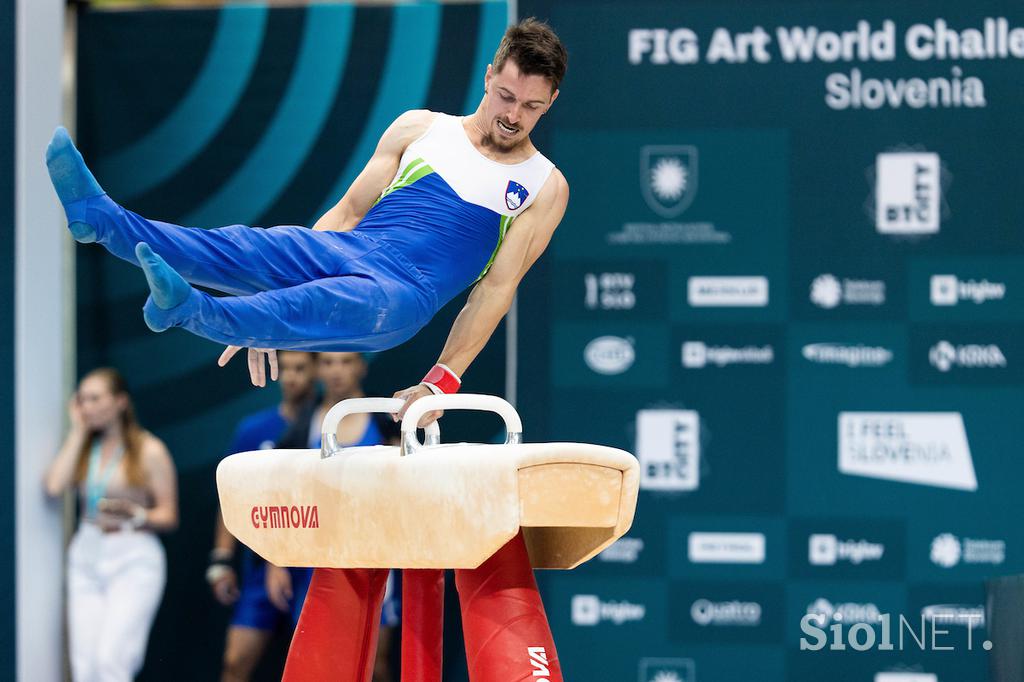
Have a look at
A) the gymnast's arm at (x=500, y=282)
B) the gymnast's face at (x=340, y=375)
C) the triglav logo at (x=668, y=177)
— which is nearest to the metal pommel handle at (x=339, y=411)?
the gymnast's arm at (x=500, y=282)

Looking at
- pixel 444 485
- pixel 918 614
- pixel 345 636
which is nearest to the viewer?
pixel 444 485

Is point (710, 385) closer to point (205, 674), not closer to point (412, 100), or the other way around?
point (412, 100)

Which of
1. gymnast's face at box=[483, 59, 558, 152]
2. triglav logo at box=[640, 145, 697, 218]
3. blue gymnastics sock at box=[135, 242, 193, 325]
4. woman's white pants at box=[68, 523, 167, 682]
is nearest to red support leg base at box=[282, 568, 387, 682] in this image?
blue gymnastics sock at box=[135, 242, 193, 325]

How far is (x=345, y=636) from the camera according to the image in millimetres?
3146

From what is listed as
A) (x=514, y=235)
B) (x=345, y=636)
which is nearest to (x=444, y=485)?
(x=345, y=636)

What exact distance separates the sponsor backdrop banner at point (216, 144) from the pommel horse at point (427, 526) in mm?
3452

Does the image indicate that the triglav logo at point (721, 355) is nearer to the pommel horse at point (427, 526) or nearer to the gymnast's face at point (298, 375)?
the gymnast's face at point (298, 375)

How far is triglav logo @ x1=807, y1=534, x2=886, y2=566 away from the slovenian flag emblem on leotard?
329cm

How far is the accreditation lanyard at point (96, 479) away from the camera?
250 inches

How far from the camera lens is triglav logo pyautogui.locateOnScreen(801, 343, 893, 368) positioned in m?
6.15

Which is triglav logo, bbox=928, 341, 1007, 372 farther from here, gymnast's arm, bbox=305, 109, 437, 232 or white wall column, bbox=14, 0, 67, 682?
white wall column, bbox=14, 0, 67, 682

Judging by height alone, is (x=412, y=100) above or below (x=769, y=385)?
above

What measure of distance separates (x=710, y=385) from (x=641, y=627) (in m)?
Answer: 1.23

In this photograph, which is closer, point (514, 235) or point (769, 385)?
point (514, 235)
